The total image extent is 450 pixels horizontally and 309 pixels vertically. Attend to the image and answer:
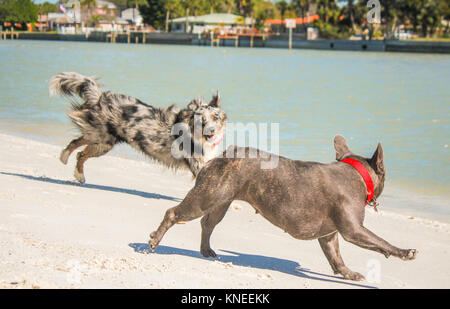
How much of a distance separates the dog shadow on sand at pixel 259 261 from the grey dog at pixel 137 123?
2.80m

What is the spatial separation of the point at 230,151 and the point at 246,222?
242 centimetres

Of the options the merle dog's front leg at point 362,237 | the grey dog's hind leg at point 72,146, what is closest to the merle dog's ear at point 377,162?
the merle dog's front leg at point 362,237

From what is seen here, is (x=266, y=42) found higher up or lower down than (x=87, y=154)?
higher up

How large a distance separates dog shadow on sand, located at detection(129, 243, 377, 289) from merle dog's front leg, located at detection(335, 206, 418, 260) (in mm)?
572

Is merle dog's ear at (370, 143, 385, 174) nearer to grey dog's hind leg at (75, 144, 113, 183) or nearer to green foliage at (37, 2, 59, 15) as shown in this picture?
grey dog's hind leg at (75, 144, 113, 183)

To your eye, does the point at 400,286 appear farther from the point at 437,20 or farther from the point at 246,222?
the point at 437,20

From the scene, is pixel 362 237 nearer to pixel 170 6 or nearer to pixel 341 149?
pixel 341 149

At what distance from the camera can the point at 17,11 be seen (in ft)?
523

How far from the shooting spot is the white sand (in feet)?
16.3

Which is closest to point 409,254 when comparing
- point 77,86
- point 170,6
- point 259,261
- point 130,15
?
point 259,261

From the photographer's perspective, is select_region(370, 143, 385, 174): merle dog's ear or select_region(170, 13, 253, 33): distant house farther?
select_region(170, 13, 253, 33): distant house

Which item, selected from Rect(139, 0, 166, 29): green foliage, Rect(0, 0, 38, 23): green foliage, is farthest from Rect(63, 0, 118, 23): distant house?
Rect(139, 0, 166, 29): green foliage

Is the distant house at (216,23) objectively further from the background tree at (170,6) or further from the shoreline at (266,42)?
the background tree at (170,6)

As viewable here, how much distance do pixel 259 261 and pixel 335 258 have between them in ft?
2.42
